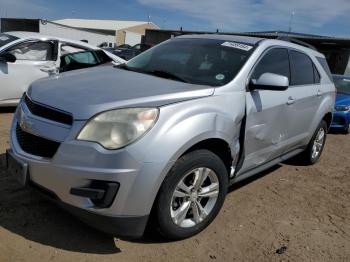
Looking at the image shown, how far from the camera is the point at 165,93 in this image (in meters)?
3.03

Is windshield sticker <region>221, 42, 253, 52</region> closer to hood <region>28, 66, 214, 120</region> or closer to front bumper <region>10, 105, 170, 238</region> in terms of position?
hood <region>28, 66, 214, 120</region>

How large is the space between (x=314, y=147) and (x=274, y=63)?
1989 mm

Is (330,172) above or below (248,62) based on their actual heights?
below

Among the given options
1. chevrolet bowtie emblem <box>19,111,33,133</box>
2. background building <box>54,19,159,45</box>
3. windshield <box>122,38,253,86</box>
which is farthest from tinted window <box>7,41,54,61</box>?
background building <box>54,19,159,45</box>

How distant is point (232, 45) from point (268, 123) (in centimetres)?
87

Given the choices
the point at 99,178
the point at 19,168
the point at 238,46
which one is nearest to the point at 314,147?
the point at 238,46

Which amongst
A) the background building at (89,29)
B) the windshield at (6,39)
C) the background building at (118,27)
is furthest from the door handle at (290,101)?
the background building at (118,27)

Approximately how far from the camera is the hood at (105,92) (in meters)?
2.78

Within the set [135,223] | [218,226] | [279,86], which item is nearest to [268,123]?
[279,86]

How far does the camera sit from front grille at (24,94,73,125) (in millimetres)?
2756

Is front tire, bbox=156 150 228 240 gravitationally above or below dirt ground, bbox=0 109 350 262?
above

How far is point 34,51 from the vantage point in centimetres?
730

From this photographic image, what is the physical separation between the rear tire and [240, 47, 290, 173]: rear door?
123cm

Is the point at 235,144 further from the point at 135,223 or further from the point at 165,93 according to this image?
the point at 135,223
